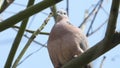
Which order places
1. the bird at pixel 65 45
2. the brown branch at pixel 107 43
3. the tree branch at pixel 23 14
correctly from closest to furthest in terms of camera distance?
the brown branch at pixel 107 43
the tree branch at pixel 23 14
the bird at pixel 65 45

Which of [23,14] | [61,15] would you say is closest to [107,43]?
[23,14]

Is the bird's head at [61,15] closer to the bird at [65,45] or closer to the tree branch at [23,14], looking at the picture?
the bird at [65,45]

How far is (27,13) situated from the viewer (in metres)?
1.52

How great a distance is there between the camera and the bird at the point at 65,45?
329cm

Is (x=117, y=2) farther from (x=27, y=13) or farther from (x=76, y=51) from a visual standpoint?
(x=76, y=51)

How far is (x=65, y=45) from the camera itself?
329cm

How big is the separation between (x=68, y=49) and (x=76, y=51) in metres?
0.08

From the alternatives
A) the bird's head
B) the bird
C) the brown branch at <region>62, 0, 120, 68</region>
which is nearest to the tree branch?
the brown branch at <region>62, 0, 120, 68</region>

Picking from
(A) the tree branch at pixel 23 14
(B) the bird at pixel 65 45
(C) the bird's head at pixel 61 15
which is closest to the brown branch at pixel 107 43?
(A) the tree branch at pixel 23 14

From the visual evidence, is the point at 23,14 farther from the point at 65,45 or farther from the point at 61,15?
the point at 61,15

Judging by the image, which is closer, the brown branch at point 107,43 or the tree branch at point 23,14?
the brown branch at point 107,43

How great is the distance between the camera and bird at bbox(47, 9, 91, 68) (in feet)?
10.8

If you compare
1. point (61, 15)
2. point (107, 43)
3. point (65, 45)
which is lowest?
point (61, 15)

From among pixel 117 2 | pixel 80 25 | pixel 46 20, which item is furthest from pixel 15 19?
pixel 80 25
